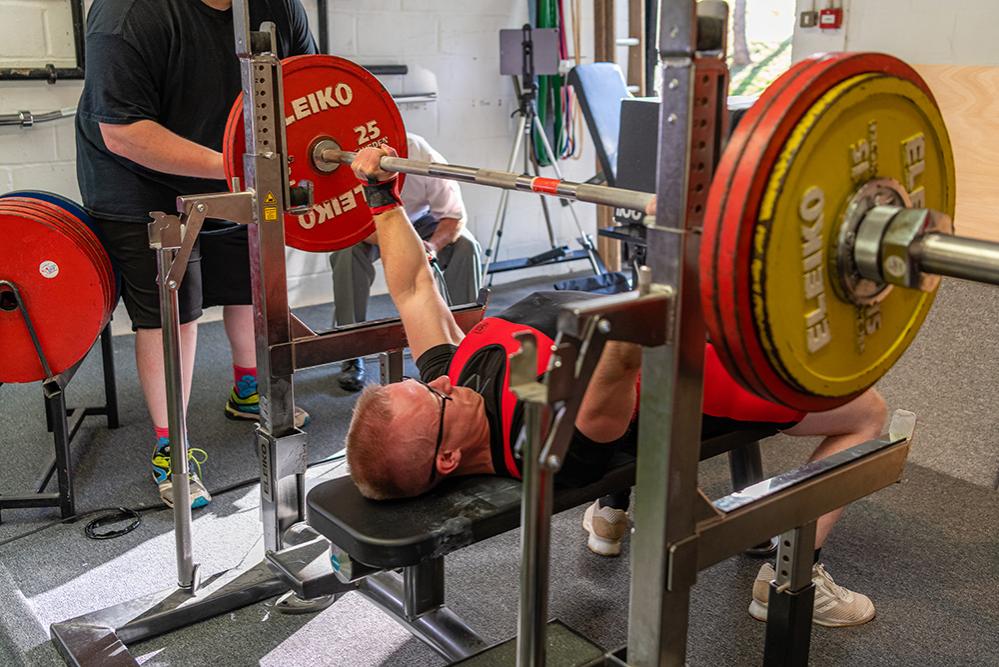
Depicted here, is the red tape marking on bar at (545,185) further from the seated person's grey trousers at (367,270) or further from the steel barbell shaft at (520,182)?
the seated person's grey trousers at (367,270)

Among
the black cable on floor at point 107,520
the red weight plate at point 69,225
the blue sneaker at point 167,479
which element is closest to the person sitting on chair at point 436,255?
the blue sneaker at point 167,479

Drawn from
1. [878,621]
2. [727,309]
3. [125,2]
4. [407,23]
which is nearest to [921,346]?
[878,621]

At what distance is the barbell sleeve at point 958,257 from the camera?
105 cm

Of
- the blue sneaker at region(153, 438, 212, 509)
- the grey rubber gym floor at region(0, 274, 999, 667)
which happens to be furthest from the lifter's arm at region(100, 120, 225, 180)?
the grey rubber gym floor at region(0, 274, 999, 667)

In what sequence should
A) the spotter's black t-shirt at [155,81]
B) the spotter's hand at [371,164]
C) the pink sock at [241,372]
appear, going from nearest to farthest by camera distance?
the spotter's hand at [371,164] → the spotter's black t-shirt at [155,81] → the pink sock at [241,372]

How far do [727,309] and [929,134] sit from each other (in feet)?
1.34

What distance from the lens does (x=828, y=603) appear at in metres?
2.12

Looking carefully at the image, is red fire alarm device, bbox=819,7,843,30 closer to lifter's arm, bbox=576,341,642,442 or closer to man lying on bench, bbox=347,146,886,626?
man lying on bench, bbox=347,146,886,626

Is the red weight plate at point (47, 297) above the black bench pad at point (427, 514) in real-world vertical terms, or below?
above

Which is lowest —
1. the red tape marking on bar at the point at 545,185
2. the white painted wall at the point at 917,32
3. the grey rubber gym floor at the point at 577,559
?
the grey rubber gym floor at the point at 577,559

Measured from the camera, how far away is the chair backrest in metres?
4.12

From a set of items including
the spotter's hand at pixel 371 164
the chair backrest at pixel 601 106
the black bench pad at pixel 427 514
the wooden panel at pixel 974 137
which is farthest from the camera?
the chair backrest at pixel 601 106

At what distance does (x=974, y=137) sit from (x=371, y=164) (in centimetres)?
171

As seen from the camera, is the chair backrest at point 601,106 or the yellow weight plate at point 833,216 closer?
the yellow weight plate at point 833,216
